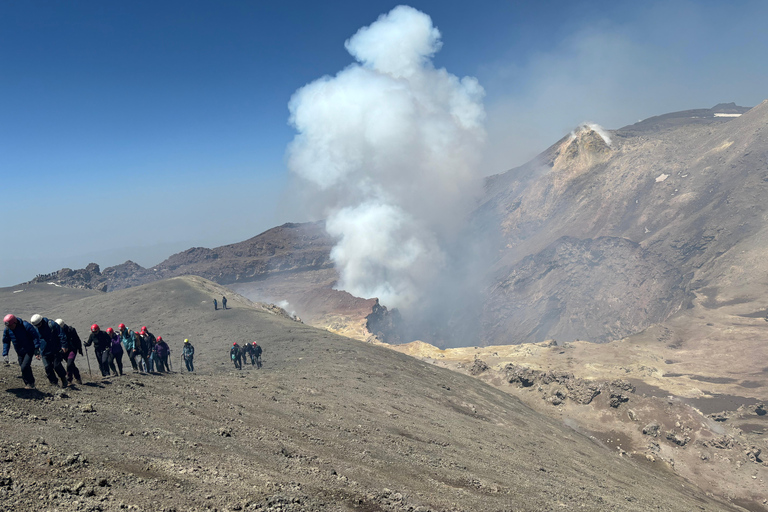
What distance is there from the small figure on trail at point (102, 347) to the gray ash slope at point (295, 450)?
1.18 meters

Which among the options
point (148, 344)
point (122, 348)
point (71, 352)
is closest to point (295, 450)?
point (71, 352)

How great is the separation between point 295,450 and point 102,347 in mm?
6873

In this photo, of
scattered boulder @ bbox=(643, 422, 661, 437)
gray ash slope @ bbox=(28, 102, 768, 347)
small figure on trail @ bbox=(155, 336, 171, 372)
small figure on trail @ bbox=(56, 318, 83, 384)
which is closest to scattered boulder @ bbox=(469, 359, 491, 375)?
scattered boulder @ bbox=(643, 422, 661, 437)

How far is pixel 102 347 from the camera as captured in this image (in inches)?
472

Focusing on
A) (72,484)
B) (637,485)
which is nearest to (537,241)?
(637,485)

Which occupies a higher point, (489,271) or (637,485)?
(489,271)

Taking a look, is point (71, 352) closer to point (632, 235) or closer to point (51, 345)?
point (51, 345)

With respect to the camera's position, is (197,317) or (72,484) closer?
(72,484)

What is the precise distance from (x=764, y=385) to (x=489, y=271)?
48431 mm

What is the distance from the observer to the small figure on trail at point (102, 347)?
11.8m

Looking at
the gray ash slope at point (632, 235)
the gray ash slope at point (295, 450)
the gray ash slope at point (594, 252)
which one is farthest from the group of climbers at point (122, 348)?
the gray ash slope at point (632, 235)

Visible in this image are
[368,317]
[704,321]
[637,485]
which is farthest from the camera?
[368,317]

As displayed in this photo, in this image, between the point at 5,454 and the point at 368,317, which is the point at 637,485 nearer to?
the point at 5,454

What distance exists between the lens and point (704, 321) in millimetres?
44188
